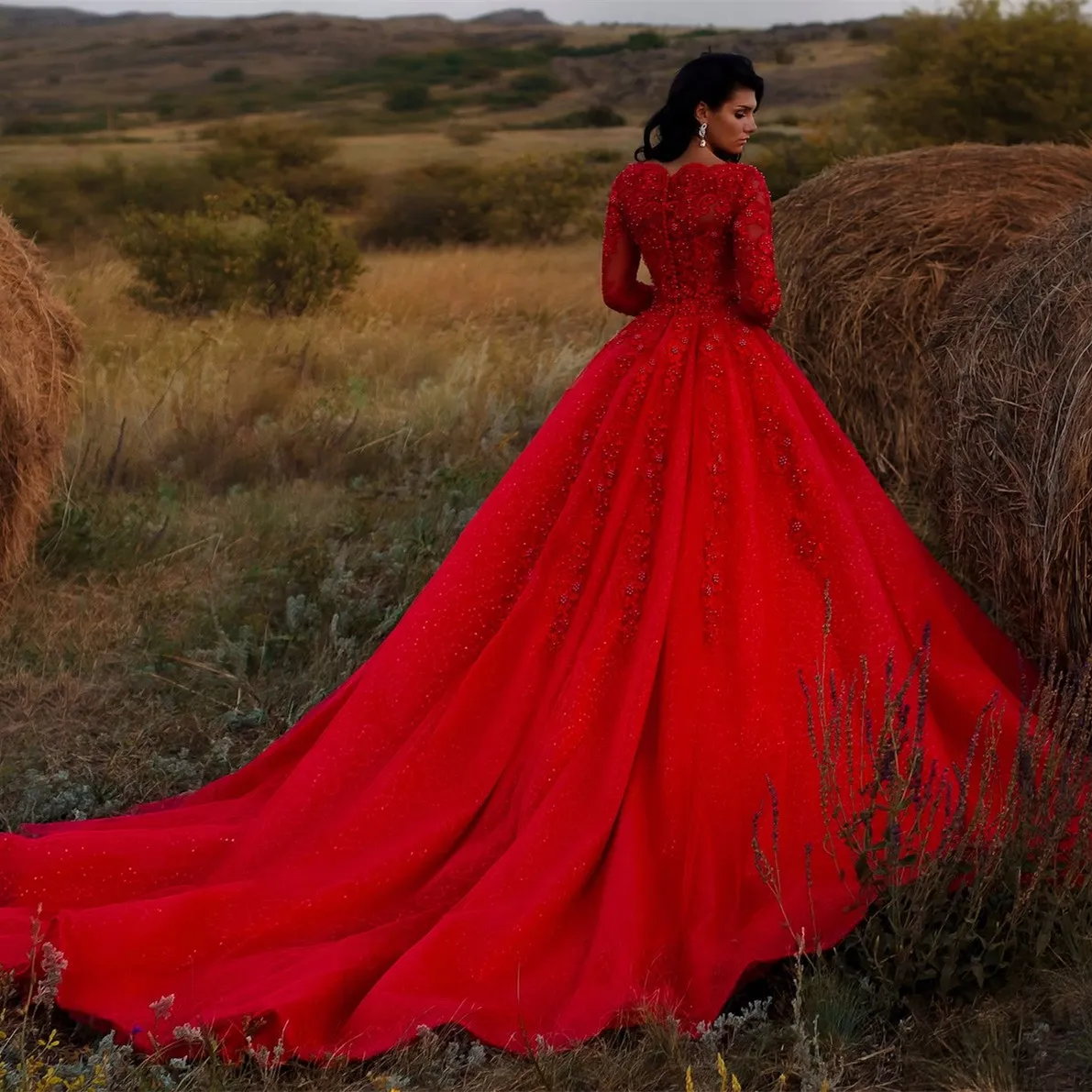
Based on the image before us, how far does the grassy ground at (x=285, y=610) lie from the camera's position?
2.96m

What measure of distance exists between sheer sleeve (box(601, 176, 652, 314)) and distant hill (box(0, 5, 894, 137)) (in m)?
32.0

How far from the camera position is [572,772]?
359 cm

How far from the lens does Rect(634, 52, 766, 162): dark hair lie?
3934mm

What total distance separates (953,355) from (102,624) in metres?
3.16

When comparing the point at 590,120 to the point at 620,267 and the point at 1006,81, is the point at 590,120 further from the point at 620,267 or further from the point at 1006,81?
the point at 620,267

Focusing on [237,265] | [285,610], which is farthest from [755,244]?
[237,265]

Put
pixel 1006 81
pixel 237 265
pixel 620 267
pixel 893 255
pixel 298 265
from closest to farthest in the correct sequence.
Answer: pixel 620 267 < pixel 893 255 < pixel 237 265 < pixel 298 265 < pixel 1006 81

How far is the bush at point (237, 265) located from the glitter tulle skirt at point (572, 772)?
8355 millimetres

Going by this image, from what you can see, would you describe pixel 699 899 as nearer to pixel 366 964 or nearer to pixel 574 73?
pixel 366 964

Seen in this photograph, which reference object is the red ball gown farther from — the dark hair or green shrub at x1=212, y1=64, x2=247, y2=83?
green shrub at x1=212, y1=64, x2=247, y2=83

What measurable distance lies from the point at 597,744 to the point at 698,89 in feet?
5.64

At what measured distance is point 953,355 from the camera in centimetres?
462

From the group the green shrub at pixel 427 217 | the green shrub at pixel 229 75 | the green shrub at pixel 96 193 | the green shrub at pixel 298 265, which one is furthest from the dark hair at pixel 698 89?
the green shrub at pixel 229 75

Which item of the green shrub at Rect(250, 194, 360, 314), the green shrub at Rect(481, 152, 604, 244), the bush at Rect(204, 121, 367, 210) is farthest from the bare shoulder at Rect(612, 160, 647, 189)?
the bush at Rect(204, 121, 367, 210)
